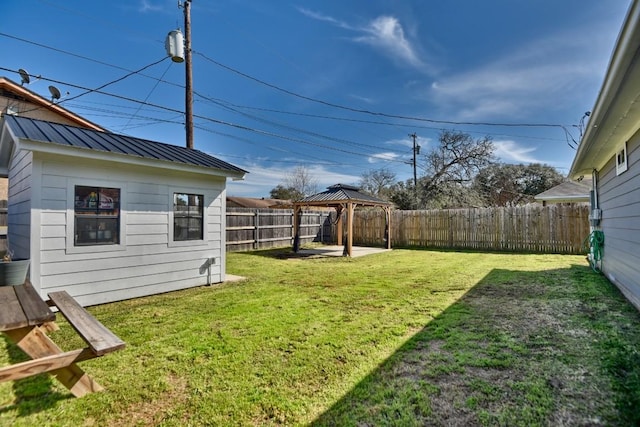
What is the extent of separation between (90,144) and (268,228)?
831 cm

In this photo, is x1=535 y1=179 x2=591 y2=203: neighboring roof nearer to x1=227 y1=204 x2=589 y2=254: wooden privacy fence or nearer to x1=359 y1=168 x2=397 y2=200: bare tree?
x1=227 y1=204 x2=589 y2=254: wooden privacy fence

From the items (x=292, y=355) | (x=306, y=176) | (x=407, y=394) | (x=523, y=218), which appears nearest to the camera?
(x=407, y=394)

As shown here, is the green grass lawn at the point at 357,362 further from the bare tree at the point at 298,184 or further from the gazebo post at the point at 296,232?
the bare tree at the point at 298,184

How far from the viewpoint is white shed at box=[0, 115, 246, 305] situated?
4.00 m

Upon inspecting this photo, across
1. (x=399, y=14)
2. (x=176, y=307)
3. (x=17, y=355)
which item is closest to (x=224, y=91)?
(x=399, y=14)

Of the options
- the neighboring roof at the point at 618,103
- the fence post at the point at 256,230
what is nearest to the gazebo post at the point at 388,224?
the fence post at the point at 256,230

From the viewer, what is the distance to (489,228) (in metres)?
11.5

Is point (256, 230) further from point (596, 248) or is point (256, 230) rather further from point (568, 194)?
point (568, 194)

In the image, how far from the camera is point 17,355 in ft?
9.24

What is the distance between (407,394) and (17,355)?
3451 millimetres

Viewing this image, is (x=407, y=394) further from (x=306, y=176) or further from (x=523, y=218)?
(x=306, y=176)

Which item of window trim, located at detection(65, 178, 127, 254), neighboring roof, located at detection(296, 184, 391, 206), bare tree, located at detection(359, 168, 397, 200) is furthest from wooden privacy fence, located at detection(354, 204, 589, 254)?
bare tree, located at detection(359, 168, 397, 200)

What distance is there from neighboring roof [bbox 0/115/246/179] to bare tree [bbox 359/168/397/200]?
19821mm

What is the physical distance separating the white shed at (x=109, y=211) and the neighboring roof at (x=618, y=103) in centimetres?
530
